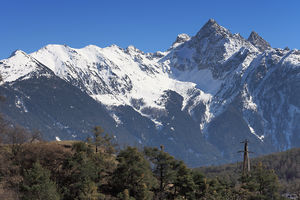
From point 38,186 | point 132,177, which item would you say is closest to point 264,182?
point 132,177

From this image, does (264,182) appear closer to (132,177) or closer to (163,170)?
(163,170)

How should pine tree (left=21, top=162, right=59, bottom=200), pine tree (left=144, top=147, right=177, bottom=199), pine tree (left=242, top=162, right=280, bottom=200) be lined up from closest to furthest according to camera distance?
pine tree (left=21, top=162, right=59, bottom=200), pine tree (left=242, top=162, right=280, bottom=200), pine tree (left=144, top=147, right=177, bottom=199)

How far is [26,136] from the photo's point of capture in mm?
138500

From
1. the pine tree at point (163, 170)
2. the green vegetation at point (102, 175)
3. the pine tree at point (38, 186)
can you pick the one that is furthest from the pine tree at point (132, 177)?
the pine tree at point (38, 186)

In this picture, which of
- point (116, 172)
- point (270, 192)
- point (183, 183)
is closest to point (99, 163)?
point (116, 172)

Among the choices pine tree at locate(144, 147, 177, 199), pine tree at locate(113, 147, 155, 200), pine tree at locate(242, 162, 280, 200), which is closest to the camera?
pine tree at locate(242, 162, 280, 200)

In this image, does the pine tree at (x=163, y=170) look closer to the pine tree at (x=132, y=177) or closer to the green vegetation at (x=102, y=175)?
the green vegetation at (x=102, y=175)

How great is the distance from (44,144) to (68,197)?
21.9 metres

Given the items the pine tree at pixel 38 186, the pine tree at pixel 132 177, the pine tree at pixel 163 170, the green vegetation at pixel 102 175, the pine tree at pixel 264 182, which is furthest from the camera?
the pine tree at pixel 163 170

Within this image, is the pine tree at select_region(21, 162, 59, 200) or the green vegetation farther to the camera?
the green vegetation

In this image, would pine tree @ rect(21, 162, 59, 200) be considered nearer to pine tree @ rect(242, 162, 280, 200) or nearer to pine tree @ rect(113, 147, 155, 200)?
pine tree @ rect(113, 147, 155, 200)

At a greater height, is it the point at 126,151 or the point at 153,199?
the point at 126,151

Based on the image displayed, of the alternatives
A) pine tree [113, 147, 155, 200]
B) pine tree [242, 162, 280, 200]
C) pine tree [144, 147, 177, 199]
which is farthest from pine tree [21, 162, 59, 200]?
pine tree [242, 162, 280, 200]

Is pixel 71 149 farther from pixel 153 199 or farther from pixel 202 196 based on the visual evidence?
pixel 202 196
